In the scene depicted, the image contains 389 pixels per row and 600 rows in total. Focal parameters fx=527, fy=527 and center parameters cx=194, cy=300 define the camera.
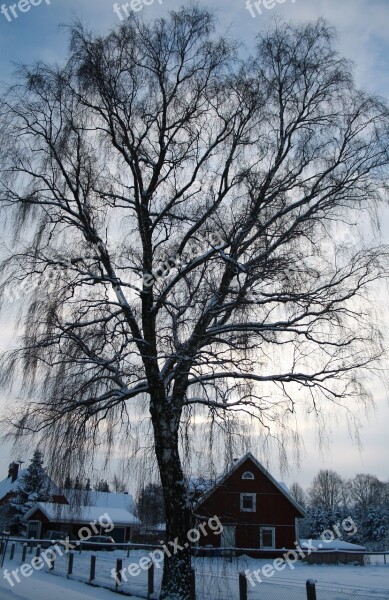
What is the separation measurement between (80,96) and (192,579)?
32.9 ft

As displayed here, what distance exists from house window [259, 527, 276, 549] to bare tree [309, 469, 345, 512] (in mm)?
54786

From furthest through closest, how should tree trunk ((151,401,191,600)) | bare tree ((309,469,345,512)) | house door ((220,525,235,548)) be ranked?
bare tree ((309,469,345,512)), house door ((220,525,235,548)), tree trunk ((151,401,191,600))

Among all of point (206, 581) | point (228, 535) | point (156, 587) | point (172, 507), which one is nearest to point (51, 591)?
point (156, 587)

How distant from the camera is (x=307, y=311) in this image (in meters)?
10.6

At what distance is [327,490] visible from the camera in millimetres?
85250

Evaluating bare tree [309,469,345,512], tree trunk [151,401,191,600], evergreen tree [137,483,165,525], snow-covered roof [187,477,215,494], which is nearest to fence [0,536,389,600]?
tree trunk [151,401,191,600]

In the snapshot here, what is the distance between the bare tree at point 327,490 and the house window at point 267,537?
5479cm

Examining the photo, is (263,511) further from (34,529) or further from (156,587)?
(34,529)

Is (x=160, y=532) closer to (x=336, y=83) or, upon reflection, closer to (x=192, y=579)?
(x=192, y=579)

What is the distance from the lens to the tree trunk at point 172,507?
9.70 m

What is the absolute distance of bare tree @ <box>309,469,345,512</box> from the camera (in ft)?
276

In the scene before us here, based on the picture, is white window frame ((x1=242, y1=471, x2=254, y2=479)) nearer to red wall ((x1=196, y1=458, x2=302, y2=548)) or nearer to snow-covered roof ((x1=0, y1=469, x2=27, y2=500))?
red wall ((x1=196, y1=458, x2=302, y2=548))

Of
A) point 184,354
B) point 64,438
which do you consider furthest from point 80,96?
point 64,438

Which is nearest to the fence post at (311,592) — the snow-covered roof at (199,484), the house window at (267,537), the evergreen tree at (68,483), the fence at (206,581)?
the fence at (206,581)
